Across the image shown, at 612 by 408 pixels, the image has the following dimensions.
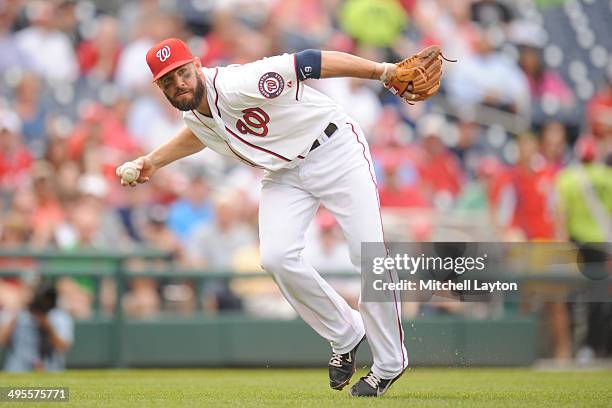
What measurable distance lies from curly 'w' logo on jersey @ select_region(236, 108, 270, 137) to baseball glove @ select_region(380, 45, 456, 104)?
26.0 inches

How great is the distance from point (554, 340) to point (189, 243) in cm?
354

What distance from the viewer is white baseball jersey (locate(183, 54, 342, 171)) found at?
611 cm

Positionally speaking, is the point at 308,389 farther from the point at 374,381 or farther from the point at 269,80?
the point at 269,80

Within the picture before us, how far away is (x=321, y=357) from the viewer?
10484 millimetres

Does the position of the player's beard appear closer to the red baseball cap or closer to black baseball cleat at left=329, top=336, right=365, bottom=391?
the red baseball cap

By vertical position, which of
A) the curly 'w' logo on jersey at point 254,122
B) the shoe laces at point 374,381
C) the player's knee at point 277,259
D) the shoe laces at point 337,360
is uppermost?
the curly 'w' logo on jersey at point 254,122

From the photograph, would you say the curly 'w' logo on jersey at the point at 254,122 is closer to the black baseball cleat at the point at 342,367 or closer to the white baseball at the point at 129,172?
the white baseball at the point at 129,172

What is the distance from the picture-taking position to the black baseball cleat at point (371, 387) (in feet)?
20.6

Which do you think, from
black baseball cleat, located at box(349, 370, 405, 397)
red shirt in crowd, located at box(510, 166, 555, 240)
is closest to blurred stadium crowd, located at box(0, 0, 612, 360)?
red shirt in crowd, located at box(510, 166, 555, 240)

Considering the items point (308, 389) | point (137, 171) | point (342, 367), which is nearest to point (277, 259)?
point (342, 367)

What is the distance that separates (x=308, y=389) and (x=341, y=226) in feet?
3.94

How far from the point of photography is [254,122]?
6262mm

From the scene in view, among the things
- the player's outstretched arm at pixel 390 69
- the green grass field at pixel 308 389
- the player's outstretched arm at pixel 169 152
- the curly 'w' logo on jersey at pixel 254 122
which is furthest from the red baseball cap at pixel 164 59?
the green grass field at pixel 308 389

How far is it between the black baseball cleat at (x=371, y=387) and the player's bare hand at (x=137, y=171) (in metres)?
1.69
